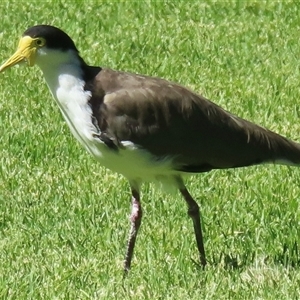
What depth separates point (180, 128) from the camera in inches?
227

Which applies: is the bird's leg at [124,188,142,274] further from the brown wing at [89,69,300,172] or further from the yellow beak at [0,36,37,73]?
the yellow beak at [0,36,37,73]

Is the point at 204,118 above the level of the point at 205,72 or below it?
above

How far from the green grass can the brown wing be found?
1.94ft

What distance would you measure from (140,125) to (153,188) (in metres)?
1.40

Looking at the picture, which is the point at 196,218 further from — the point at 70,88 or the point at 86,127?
the point at 70,88

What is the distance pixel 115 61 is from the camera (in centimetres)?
959

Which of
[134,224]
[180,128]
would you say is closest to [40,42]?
[180,128]

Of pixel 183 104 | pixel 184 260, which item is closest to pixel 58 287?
pixel 184 260

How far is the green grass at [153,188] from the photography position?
5.60m

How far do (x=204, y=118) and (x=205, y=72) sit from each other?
3.50 m

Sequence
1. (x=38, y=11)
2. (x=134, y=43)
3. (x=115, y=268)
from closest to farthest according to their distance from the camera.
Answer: (x=115, y=268), (x=134, y=43), (x=38, y=11)

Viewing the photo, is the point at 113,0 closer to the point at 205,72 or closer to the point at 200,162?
the point at 205,72

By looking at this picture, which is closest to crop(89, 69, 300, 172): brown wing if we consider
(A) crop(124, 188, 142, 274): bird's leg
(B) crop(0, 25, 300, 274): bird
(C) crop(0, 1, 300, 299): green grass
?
(B) crop(0, 25, 300, 274): bird

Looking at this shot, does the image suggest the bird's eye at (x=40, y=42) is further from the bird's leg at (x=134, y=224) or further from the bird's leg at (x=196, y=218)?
the bird's leg at (x=196, y=218)
